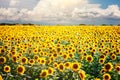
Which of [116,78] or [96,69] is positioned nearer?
[116,78]

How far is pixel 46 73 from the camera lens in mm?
6414

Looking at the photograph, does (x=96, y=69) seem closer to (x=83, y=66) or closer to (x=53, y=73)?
(x=83, y=66)

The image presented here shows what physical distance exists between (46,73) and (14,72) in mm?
1134

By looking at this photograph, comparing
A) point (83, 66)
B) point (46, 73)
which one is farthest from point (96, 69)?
point (46, 73)

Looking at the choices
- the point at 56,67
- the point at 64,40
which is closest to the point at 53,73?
the point at 56,67

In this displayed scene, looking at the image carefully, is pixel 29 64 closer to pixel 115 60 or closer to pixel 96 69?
pixel 96 69

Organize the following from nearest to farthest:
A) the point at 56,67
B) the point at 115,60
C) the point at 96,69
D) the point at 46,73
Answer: the point at 46,73, the point at 56,67, the point at 96,69, the point at 115,60

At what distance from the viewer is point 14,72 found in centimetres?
721

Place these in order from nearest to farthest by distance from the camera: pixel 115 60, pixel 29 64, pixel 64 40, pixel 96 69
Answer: pixel 29 64, pixel 96 69, pixel 115 60, pixel 64 40

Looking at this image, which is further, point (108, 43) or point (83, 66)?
point (108, 43)

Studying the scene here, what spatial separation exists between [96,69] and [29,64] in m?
1.89

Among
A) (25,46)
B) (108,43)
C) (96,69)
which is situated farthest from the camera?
(108,43)

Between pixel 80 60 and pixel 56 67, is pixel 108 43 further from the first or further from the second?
pixel 56 67

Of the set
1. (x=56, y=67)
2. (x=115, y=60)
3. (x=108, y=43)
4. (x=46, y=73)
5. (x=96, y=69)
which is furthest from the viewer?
(x=108, y=43)
